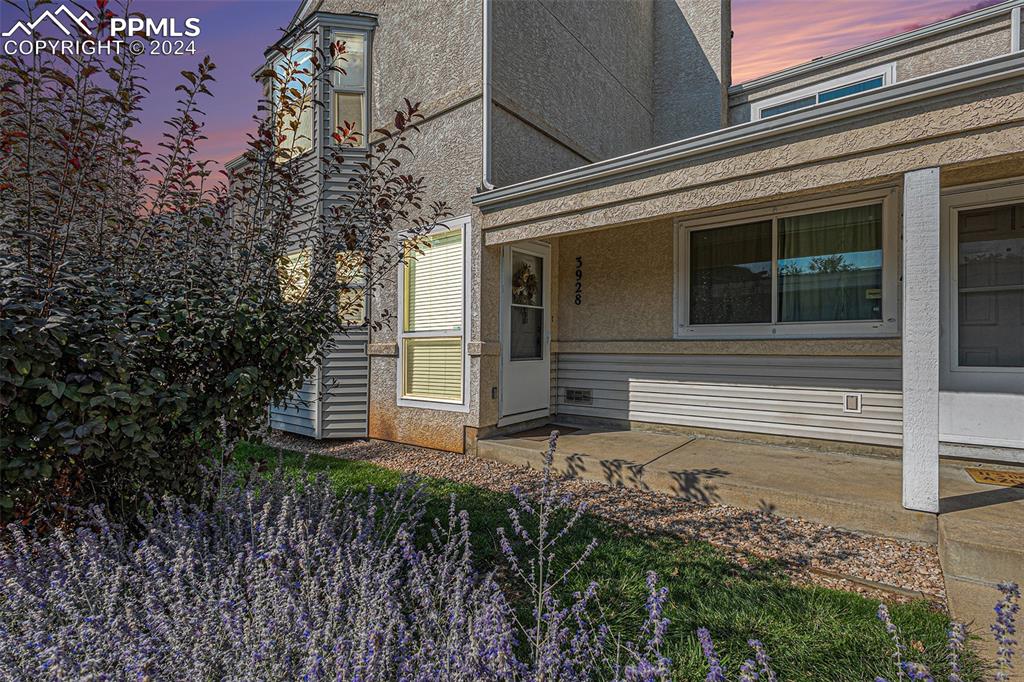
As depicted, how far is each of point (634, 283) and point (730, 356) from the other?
4.56 ft

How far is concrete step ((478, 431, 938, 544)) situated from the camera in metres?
3.09

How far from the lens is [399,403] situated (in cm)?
595

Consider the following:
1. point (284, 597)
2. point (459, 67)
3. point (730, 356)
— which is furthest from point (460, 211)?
point (284, 597)

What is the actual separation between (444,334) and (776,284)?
3672 mm

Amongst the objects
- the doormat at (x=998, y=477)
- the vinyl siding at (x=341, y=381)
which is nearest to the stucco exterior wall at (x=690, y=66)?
the vinyl siding at (x=341, y=381)

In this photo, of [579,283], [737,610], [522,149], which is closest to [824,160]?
[737,610]

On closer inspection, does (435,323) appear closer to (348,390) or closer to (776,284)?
(348,390)

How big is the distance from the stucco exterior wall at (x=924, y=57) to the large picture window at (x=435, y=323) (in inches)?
239

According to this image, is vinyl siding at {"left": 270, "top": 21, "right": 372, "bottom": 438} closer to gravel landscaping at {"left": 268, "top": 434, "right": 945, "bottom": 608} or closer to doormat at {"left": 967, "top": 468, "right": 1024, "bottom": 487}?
gravel landscaping at {"left": 268, "top": 434, "right": 945, "bottom": 608}

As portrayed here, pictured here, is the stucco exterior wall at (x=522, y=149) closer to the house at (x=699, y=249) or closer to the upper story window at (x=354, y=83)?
the house at (x=699, y=249)

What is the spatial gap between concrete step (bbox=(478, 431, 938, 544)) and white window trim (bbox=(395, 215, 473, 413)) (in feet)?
2.24

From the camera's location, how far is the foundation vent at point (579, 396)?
6031 millimetres

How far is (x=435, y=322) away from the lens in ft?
18.5

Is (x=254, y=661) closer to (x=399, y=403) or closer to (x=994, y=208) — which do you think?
(x=399, y=403)
